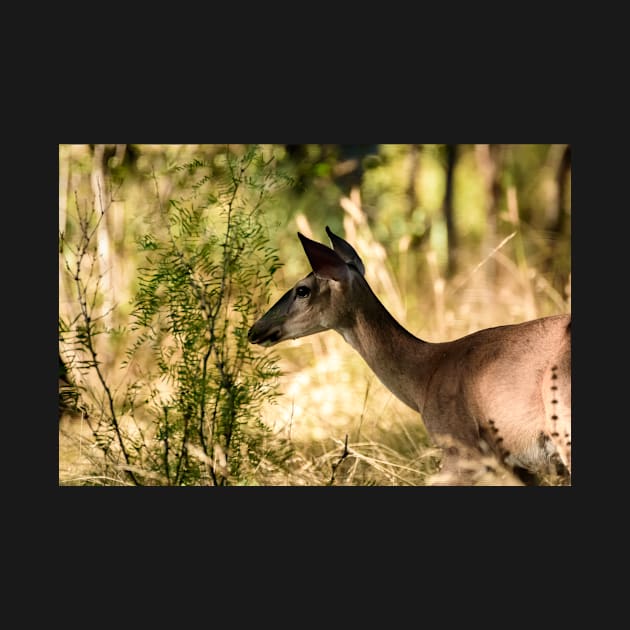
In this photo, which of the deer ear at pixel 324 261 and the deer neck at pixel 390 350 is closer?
the deer ear at pixel 324 261

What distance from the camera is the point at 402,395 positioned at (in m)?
9.88

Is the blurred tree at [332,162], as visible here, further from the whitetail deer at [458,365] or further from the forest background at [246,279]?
the whitetail deer at [458,365]

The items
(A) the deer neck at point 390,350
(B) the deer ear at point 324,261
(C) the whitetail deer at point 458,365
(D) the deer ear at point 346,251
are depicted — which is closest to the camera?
(C) the whitetail deer at point 458,365

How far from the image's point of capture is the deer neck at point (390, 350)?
980 cm

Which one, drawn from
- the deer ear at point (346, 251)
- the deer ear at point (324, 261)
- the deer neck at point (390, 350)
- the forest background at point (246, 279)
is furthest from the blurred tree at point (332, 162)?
the deer neck at point (390, 350)

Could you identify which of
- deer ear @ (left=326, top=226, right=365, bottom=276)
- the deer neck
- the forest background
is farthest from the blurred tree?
the deer neck

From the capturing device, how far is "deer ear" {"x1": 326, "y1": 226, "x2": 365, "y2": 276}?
9.94 meters

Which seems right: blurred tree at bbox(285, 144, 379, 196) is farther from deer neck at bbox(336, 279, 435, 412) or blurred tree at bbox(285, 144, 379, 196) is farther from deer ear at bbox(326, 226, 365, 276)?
deer neck at bbox(336, 279, 435, 412)

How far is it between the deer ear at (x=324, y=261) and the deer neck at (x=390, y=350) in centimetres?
18

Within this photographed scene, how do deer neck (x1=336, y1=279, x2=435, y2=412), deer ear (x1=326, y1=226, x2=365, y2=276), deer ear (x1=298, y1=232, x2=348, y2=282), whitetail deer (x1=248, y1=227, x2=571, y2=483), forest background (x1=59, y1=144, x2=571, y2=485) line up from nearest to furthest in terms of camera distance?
1. whitetail deer (x1=248, y1=227, x2=571, y2=483)
2. deer ear (x1=298, y1=232, x2=348, y2=282)
3. deer neck (x1=336, y1=279, x2=435, y2=412)
4. deer ear (x1=326, y1=226, x2=365, y2=276)
5. forest background (x1=59, y1=144, x2=571, y2=485)

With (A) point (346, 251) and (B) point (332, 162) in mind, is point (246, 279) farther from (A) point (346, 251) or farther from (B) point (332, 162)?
(B) point (332, 162)

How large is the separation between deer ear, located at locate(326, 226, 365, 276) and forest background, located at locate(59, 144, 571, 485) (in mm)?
461

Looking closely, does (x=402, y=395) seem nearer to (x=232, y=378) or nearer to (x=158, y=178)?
(x=232, y=378)

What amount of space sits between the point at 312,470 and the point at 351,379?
804 millimetres
